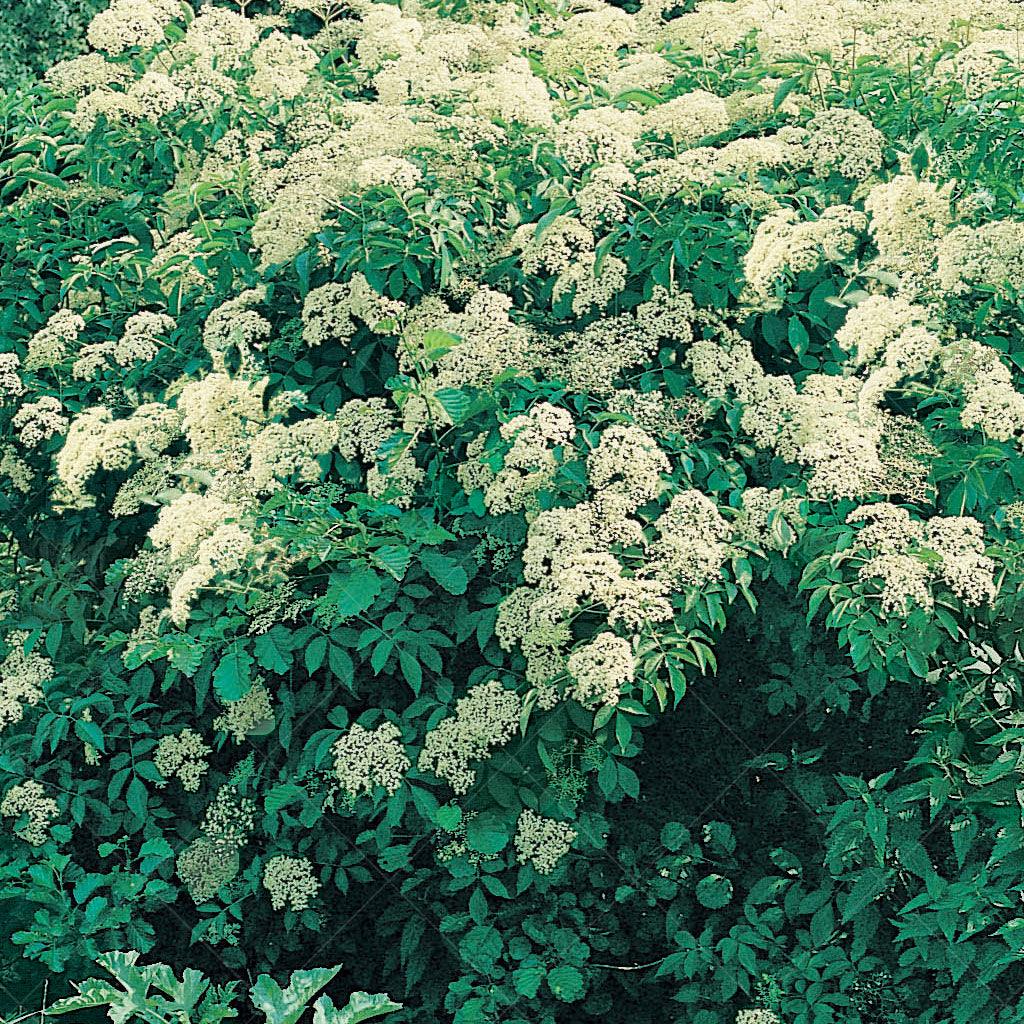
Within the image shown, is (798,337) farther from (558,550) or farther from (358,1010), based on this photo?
(358,1010)

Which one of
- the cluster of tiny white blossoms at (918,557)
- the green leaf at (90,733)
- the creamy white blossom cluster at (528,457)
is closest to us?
the cluster of tiny white blossoms at (918,557)

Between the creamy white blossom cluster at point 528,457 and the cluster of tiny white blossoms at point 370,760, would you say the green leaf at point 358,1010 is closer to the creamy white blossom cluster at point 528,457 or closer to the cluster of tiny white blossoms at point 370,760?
the cluster of tiny white blossoms at point 370,760

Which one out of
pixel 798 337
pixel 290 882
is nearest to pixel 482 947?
pixel 290 882

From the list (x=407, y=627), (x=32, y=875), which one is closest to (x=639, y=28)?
(x=407, y=627)

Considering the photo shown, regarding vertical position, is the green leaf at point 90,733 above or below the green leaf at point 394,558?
below

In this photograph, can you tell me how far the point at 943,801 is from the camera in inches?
113

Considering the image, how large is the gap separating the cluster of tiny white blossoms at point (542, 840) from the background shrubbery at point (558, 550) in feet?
0.04

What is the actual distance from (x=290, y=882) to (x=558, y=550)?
3.57ft

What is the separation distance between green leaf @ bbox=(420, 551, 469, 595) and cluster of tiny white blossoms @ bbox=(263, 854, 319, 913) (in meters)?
0.79

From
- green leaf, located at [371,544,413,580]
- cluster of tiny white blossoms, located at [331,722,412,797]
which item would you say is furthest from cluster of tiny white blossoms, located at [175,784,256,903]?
green leaf, located at [371,544,413,580]

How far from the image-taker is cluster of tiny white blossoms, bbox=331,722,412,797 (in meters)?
3.04

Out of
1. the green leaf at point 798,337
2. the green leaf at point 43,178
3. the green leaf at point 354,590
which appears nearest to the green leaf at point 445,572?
the green leaf at point 354,590

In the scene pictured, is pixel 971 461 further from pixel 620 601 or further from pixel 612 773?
pixel 612 773

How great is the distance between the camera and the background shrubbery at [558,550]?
2.92 meters
